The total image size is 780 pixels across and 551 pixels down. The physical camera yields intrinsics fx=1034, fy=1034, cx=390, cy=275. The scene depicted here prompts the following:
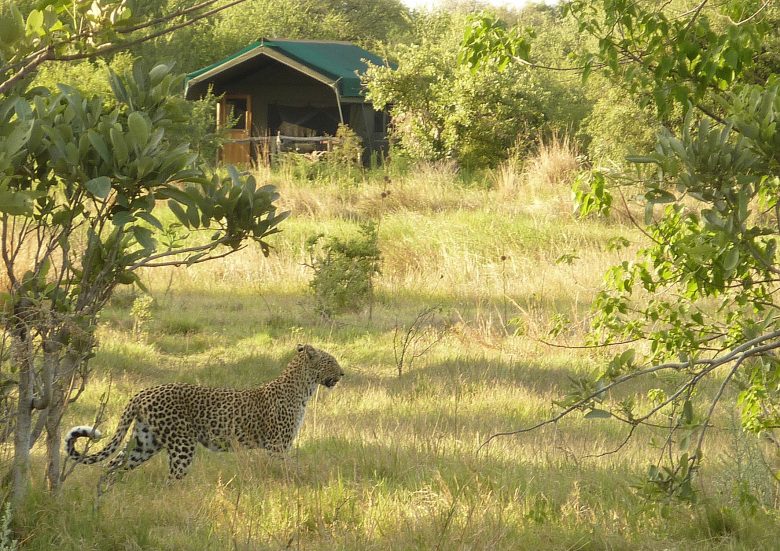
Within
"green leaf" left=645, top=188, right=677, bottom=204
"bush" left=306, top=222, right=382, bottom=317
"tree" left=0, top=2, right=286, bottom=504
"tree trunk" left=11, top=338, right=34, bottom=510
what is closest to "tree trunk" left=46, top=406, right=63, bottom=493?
"tree" left=0, top=2, right=286, bottom=504

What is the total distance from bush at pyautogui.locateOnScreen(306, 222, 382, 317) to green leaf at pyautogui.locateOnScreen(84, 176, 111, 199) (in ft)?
28.2

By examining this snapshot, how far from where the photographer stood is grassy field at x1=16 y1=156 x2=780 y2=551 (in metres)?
5.36

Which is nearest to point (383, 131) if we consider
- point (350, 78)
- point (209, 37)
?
point (350, 78)

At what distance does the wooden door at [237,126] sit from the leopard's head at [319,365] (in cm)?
2266

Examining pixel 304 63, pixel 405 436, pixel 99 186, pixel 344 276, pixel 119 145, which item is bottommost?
pixel 405 436

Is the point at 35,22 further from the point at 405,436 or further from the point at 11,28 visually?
the point at 405,436

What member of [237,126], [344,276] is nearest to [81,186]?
[344,276]

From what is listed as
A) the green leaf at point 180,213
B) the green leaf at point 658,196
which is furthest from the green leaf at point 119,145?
the green leaf at point 658,196

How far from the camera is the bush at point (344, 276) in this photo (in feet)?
42.6

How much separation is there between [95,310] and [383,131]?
95.6 feet

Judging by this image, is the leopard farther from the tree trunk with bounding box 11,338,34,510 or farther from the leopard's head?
the tree trunk with bounding box 11,338,34,510

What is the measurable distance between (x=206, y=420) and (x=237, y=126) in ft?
94.5

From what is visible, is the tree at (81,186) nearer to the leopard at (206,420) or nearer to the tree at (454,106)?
the leopard at (206,420)

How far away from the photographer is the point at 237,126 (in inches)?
1366
